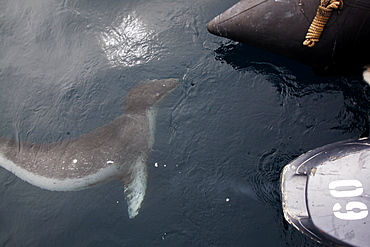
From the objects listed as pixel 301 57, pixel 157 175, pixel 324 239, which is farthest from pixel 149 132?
pixel 324 239

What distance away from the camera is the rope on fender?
5602 millimetres

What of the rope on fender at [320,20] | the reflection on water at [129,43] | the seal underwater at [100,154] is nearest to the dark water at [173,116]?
the reflection on water at [129,43]

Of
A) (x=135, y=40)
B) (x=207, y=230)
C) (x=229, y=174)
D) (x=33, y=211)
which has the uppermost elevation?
(x=135, y=40)

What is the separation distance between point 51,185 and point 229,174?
371 cm

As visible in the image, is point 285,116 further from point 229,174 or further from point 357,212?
point 357,212

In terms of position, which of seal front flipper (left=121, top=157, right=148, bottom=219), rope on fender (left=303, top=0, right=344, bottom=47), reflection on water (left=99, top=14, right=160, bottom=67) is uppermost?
rope on fender (left=303, top=0, right=344, bottom=47)

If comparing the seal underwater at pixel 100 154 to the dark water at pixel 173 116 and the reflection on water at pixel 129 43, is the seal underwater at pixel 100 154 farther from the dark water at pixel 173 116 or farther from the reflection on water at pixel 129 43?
the reflection on water at pixel 129 43

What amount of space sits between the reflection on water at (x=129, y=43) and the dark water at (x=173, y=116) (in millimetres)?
27

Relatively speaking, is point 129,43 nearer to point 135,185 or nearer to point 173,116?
point 173,116

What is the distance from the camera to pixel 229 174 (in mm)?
6395

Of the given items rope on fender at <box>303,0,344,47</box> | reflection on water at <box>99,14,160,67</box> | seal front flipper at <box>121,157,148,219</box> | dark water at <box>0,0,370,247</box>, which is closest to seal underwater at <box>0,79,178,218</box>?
seal front flipper at <box>121,157,148,219</box>

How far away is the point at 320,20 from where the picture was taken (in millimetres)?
5824

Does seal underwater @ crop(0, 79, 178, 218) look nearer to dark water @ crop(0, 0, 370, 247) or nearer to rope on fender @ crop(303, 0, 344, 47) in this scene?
dark water @ crop(0, 0, 370, 247)

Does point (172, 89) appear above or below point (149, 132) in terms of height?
above
